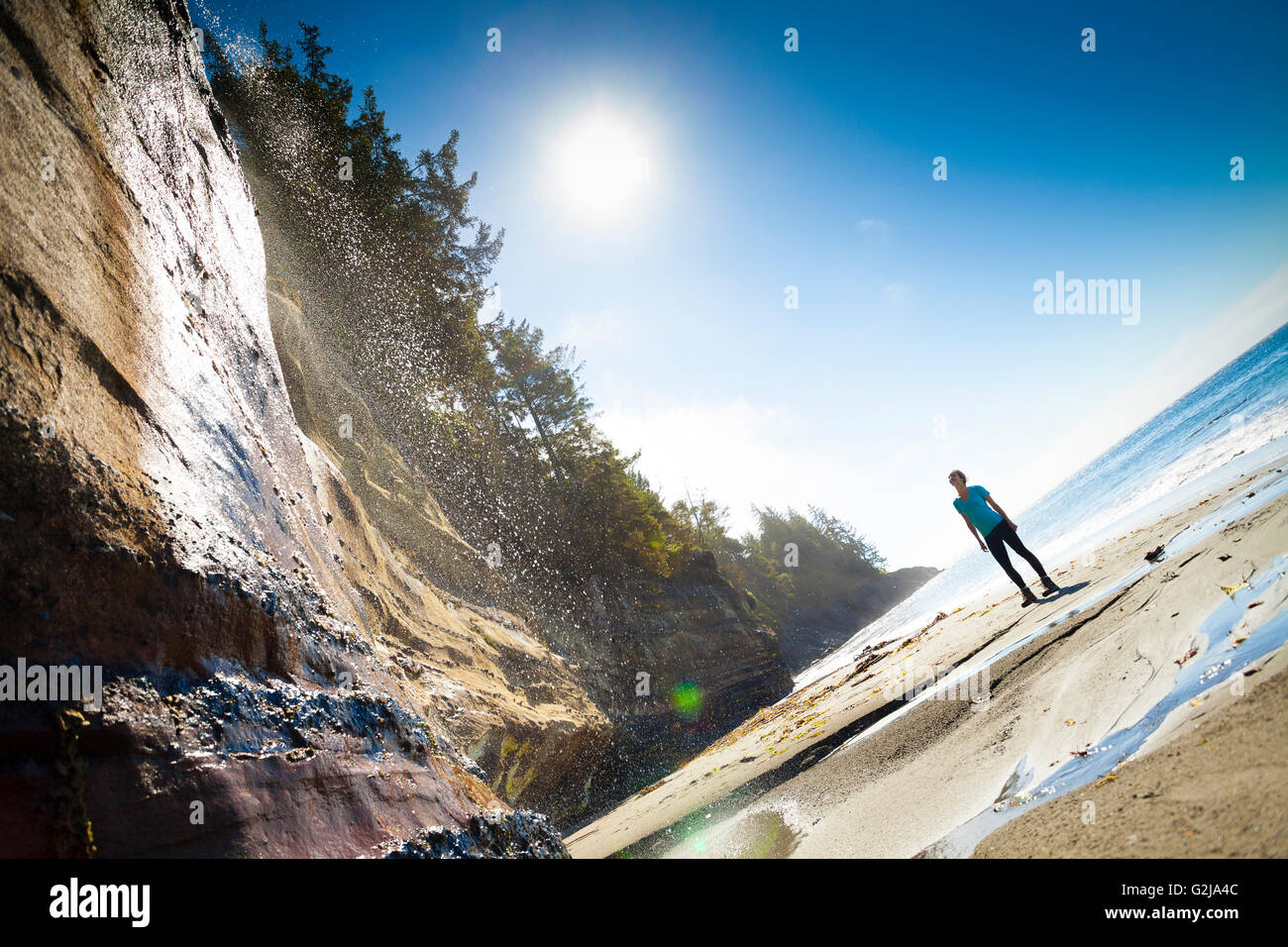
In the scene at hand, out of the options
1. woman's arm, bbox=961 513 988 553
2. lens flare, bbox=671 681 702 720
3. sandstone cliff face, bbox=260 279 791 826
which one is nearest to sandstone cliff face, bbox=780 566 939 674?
lens flare, bbox=671 681 702 720

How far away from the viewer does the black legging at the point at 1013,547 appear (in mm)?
6562

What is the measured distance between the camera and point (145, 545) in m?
2.48

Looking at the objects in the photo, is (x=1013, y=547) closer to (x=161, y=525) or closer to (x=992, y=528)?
(x=992, y=528)

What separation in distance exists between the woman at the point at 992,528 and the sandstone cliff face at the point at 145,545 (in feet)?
21.7

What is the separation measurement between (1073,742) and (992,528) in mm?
4510

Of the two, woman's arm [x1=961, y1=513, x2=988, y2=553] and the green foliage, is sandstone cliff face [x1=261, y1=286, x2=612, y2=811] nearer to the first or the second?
the green foliage

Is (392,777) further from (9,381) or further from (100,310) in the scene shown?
(100,310)

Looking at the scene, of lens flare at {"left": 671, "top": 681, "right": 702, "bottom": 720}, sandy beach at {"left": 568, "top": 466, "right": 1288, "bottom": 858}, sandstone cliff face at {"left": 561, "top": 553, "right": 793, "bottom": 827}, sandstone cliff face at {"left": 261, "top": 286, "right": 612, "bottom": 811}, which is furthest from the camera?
lens flare at {"left": 671, "top": 681, "right": 702, "bottom": 720}

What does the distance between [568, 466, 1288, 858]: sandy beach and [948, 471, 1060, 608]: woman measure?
0.37 meters

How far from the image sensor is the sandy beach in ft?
6.41

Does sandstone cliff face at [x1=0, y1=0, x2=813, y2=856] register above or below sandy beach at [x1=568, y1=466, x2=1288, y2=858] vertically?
above

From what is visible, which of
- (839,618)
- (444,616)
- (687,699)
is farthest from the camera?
(839,618)

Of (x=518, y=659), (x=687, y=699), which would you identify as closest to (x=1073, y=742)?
(x=518, y=659)
